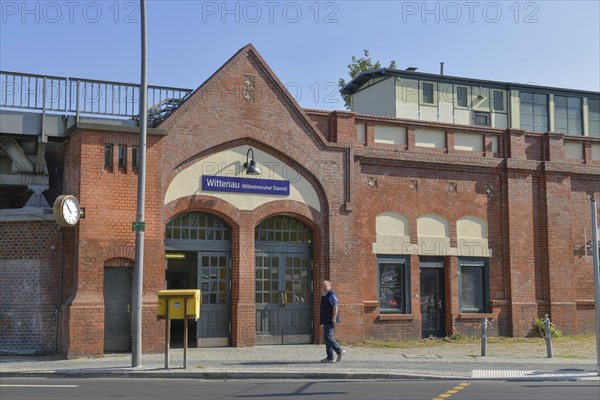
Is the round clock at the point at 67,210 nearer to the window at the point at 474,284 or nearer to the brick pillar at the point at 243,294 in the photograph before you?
the brick pillar at the point at 243,294

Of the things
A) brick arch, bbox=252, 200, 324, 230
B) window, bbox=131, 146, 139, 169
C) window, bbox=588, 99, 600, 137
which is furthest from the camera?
window, bbox=588, 99, 600, 137

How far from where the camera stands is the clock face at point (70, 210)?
17594 mm

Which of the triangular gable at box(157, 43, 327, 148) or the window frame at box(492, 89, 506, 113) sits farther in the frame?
the window frame at box(492, 89, 506, 113)

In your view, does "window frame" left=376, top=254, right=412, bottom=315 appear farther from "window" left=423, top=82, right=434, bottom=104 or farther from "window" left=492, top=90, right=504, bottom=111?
"window" left=492, top=90, right=504, bottom=111

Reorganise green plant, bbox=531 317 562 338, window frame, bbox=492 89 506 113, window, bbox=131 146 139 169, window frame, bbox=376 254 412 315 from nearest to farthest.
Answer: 1. window, bbox=131 146 139 169
2. window frame, bbox=376 254 412 315
3. green plant, bbox=531 317 562 338
4. window frame, bbox=492 89 506 113

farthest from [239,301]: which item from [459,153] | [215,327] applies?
[459,153]

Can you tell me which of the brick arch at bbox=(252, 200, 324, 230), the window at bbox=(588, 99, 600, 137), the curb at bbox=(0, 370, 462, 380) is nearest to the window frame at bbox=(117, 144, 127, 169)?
the brick arch at bbox=(252, 200, 324, 230)

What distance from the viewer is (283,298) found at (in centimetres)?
2092

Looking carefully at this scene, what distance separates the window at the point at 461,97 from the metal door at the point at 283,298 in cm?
1495

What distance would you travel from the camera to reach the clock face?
17.6 meters

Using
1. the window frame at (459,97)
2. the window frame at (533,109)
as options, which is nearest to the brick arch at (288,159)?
the window frame at (459,97)

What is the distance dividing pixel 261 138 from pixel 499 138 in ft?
27.9

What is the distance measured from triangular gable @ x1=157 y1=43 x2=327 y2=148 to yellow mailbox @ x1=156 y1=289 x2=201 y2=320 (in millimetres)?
5008

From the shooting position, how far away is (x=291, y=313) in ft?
69.1
